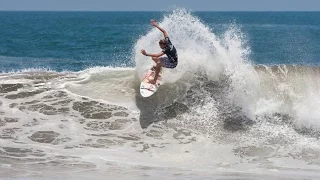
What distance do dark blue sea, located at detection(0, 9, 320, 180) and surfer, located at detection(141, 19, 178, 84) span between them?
0.74m

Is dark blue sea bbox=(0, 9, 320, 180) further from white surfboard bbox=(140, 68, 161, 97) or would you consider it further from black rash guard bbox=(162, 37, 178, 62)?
black rash guard bbox=(162, 37, 178, 62)

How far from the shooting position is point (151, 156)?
10.8 m

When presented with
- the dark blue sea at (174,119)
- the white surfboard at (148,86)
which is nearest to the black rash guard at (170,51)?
the white surfboard at (148,86)

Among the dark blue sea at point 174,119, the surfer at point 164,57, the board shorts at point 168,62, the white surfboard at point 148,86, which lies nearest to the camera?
the dark blue sea at point 174,119

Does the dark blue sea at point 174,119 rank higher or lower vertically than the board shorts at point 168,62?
lower

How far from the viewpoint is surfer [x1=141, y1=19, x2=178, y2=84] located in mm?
12703

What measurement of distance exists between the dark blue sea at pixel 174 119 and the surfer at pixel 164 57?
2.44ft

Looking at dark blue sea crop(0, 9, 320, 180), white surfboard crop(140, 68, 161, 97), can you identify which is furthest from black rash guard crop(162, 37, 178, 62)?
dark blue sea crop(0, 9, 320, 180)

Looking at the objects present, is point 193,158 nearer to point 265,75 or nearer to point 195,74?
point 195,74

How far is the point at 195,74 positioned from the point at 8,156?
5881 mm

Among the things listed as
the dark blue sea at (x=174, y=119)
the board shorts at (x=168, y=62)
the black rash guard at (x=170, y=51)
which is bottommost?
the dark blue sea at (x=174, y=119)

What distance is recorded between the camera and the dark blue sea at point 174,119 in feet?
33.0

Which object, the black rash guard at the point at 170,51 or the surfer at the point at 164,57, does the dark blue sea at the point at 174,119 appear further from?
the black rash guard at the point at 170,51

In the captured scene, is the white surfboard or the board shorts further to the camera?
the white surfboard
